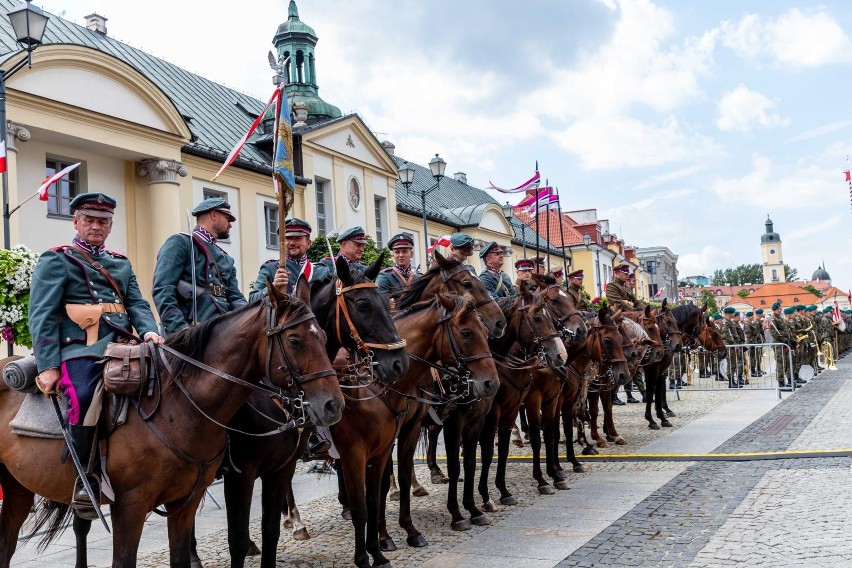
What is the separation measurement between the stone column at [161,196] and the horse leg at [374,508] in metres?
15.7

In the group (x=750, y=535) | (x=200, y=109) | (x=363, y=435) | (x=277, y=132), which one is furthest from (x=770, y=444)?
(x=200, y=109)

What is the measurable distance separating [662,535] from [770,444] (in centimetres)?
567

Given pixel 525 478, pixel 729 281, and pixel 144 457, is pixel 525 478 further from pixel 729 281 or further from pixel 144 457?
pixel 729 281

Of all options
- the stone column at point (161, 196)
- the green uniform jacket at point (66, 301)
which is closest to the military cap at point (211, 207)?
the green uniform jacket at point (66, 301)

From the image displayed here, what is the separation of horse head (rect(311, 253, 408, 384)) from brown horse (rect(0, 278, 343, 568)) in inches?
35.7

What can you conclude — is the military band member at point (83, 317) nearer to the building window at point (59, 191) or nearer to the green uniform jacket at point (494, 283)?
the green uniform jacket at point (494, 283)

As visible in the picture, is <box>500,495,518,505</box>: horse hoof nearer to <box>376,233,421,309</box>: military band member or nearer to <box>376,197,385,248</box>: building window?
<box>376,233,421,309</box>: military band member

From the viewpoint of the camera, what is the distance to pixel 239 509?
518 centimetres

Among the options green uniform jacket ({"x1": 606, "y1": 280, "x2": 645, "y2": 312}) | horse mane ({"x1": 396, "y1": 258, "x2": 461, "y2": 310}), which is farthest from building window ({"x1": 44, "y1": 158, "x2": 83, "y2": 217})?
horse mane ({"x1": 396, "y1": 258, "x2": 461, "y2": 310})

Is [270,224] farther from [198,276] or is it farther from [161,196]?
[198,276]

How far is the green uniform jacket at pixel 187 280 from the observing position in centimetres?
549

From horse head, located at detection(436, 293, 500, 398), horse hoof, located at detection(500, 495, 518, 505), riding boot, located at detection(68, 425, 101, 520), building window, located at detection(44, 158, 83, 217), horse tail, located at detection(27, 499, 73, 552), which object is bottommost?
horse hoof, located at detection(500, 495, 518, 505)

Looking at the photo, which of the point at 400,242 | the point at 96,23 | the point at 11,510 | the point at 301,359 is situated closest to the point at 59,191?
the point at 96,23

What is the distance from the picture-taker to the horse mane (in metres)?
7.29
